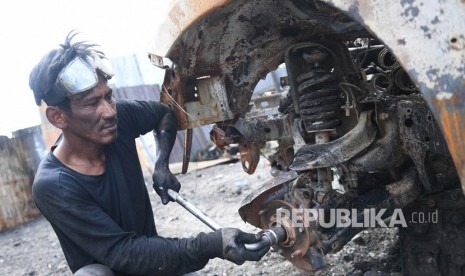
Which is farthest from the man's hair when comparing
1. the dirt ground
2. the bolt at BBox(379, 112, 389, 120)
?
the dirt ground

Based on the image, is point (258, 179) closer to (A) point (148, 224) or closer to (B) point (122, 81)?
(A) point (148, 224)

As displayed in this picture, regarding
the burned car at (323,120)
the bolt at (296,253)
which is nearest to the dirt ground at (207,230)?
the burned car at (323,120)

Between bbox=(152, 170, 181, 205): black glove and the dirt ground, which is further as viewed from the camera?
the dirt ground

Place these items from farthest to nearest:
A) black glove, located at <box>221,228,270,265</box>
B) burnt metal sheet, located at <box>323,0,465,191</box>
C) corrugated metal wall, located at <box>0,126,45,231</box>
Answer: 1. corrugated metal wall, located at <box>0,126,45,231</box>
2. black glove, located at <box>221,228,270,265</box>
3. burnt metal sheet, located at <box>323,0,465,191</box>

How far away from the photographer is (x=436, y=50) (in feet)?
4.03

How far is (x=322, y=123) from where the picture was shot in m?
2.16

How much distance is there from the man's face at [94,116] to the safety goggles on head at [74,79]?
0.12 ft

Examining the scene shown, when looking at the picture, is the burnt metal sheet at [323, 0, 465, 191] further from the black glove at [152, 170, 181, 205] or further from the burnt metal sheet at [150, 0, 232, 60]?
the black glove at [152, 170, 181, 205]

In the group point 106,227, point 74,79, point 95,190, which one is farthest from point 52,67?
point 106,227

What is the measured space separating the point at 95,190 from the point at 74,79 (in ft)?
1.69

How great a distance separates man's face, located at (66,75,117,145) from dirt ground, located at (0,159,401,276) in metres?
1.36

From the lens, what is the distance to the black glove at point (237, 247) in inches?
70.5

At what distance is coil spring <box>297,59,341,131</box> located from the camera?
214cm

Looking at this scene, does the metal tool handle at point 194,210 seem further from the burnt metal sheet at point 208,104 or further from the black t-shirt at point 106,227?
the burnt metal sheet at point 208,104
